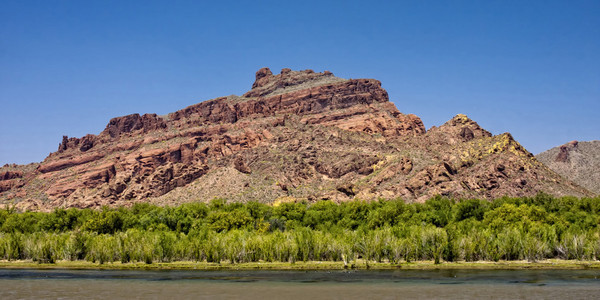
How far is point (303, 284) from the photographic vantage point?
184ft

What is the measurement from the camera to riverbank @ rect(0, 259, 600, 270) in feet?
236

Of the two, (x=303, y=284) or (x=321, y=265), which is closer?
(x=303, y=284)

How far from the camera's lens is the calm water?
156 feet

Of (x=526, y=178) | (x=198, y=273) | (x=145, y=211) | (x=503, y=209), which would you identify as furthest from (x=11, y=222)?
(x=526, y=178)

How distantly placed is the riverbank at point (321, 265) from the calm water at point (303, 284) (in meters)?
4.34

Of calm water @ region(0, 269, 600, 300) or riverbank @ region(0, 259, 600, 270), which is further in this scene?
riverbank @ region(0, 259, 600, 270)

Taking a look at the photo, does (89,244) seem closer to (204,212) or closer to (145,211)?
(204,212)

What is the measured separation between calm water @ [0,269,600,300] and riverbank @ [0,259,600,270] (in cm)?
434

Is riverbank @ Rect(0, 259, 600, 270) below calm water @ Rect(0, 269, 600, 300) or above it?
above

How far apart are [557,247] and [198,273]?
48.6 metres

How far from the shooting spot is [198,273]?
69000mm

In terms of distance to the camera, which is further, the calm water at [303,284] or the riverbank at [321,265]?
the riverbank at [321,265]

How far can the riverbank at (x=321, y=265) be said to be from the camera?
71.9 m

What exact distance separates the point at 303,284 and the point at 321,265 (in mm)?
18446
